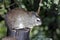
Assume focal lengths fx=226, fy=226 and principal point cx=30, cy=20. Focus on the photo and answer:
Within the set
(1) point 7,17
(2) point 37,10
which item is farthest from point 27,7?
(1) point 7,17

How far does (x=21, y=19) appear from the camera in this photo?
1.75 m

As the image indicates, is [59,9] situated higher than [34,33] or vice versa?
[59,9]

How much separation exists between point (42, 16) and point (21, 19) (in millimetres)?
263

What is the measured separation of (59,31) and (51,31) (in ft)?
0.32

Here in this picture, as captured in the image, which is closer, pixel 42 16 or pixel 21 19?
pixel 21 19

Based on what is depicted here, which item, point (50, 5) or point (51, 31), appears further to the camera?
point (51, 31)

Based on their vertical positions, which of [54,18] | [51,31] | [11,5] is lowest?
[51,31]

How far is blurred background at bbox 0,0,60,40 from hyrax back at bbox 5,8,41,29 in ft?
0.29

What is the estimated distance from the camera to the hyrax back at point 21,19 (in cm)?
174

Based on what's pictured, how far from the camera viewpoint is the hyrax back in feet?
5.70

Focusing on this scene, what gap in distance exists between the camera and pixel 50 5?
A: 1.78 meters

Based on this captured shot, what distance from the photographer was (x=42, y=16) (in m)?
1.95

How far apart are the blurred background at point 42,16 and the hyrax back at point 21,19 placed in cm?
9

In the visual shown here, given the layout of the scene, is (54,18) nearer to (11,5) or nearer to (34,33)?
(34,33)
